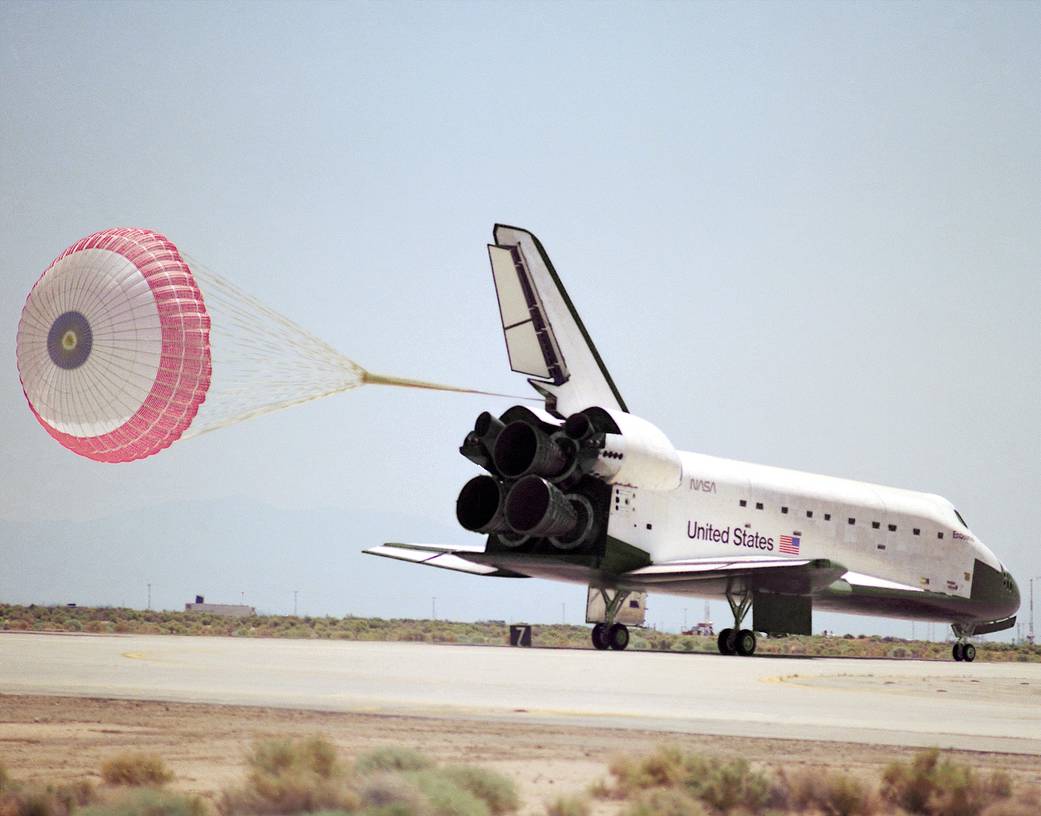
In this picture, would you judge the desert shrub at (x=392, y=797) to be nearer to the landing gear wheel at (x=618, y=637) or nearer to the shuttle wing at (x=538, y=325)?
the shuttle wing at (x=538, y=325)

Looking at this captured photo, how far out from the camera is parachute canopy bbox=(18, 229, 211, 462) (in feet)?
76.3

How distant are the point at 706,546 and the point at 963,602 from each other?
9.54m

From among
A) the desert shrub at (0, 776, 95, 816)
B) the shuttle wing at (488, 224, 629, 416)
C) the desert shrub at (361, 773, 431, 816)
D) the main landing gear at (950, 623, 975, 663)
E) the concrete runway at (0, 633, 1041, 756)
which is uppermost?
the shuttle wing at (488, 224, 629, 416)

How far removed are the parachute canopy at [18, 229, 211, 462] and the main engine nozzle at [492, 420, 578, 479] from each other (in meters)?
8.26

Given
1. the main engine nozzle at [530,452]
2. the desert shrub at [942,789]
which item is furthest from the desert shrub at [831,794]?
the main engine nozzle at [530,452]

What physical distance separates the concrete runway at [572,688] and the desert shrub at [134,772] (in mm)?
4322

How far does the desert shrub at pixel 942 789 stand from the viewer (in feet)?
28.2

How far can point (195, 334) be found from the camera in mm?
23375

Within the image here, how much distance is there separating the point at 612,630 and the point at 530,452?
5.54 meters

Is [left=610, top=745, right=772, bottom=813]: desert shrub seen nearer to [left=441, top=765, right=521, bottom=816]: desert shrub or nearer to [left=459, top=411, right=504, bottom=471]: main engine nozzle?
[left=441, top=765, right=521, bottom=816]: desert shrub

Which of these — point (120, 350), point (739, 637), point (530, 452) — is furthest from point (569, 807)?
point (739, 637)

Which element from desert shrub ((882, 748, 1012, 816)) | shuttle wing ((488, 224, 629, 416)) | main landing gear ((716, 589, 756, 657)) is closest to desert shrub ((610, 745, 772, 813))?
A: desert shrub ((882, 748, 1012, 816))

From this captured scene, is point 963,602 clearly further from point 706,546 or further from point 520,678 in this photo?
point 520,678

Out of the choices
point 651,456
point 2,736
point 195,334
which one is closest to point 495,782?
point 2,736
